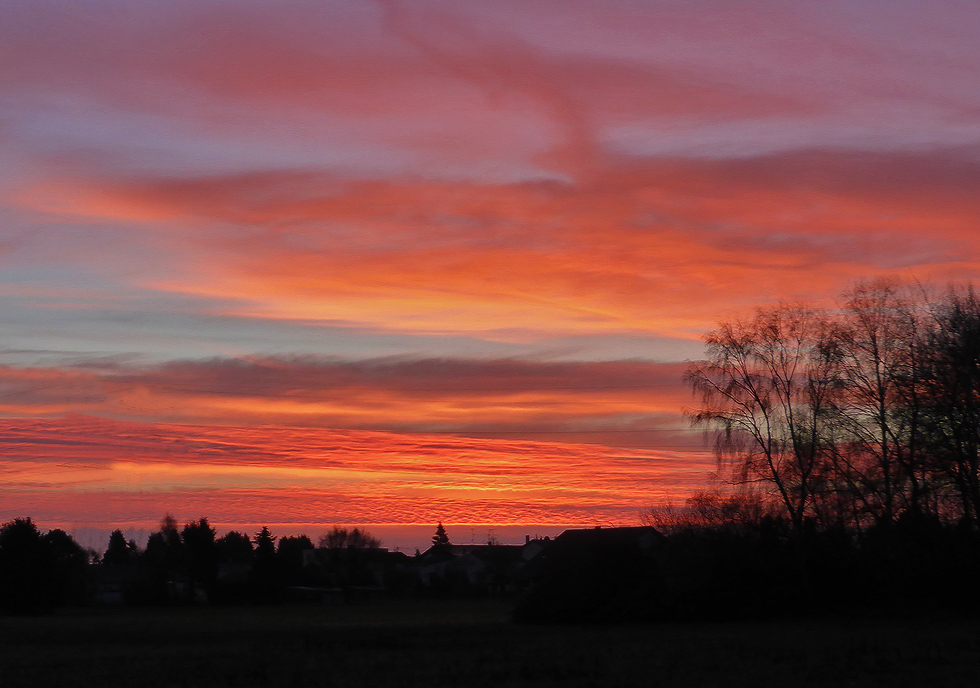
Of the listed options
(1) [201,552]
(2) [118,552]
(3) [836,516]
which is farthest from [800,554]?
(2) [118,552]

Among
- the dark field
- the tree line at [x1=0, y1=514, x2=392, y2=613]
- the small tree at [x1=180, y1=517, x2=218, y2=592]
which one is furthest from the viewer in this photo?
the small tree at [x1=180, y1=517, x2=218, y2=592]

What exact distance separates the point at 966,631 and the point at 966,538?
30.6 feet

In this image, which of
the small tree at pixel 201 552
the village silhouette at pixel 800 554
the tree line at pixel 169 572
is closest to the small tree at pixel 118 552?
the tree line at pixel 169 572

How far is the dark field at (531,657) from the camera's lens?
2231cm

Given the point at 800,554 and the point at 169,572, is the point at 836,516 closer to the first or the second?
the point at 800,554

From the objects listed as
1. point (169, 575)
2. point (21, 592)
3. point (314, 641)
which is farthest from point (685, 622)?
point (169, 575)

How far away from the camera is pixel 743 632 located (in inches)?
1470

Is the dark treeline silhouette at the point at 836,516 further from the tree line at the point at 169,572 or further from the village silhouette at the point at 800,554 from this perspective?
the tree line at the point at 169,572

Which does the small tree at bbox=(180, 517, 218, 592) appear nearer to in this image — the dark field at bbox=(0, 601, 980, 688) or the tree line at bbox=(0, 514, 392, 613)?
the tree line at bbox=(0, 514, 392, 613)

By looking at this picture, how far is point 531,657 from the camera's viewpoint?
27.7 metres

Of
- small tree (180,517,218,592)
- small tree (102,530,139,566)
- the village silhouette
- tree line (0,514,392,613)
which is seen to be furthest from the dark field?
small tree (102,530,139,566)

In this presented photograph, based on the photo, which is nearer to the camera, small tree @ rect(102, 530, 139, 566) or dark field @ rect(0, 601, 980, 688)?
dark field @ rect(0, 601, 980, 688)

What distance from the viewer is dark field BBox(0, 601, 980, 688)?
22.3 metres

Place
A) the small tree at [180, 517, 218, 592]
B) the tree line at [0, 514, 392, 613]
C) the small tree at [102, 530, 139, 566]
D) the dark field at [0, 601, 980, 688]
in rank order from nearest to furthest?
the dark field at [0, 601, 980, 688], the tree line at [0, 514, 392, 613], the small tree at [180, 517, 218, 592], the small tree at [102, 530, 139, 566]
